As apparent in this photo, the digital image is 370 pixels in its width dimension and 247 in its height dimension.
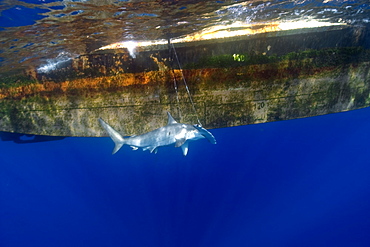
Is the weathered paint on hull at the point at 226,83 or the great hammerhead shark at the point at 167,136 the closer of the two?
the great hammerhead shark at the point at 167,136

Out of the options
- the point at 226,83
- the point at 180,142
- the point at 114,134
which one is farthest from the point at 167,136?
the point at 226,83

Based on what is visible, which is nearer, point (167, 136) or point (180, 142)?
point (180, 142)

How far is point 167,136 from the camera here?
→ 17.2 ft

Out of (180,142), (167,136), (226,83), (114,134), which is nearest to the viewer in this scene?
(180,142)

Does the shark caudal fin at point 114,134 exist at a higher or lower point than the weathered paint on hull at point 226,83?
lower

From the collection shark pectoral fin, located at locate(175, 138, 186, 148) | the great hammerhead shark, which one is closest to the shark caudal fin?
the great hammerhead shark

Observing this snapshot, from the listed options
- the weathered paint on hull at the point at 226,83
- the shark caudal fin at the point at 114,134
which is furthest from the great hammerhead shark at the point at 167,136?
the weathered paint on hull at the point at 226,83

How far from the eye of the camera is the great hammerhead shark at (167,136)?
492 centimetres

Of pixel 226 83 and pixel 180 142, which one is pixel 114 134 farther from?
pixel 226 83

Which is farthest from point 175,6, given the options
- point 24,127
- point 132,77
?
point 24,127

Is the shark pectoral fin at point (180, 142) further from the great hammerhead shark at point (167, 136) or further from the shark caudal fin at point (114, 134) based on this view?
the shark caudal fin at point (114, 134)

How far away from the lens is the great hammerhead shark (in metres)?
4.92

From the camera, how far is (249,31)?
583 cm

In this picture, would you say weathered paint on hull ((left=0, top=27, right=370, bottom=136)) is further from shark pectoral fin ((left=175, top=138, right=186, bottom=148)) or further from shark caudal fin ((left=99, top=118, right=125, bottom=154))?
shark pectoral fin ((left=175, top=138, right=186, bottom=148))
